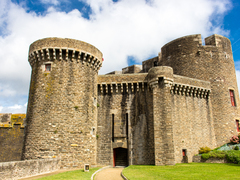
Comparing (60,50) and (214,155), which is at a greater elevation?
(60,50)

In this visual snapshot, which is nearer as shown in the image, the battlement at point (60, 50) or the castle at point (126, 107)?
the castle at point (126, 107)

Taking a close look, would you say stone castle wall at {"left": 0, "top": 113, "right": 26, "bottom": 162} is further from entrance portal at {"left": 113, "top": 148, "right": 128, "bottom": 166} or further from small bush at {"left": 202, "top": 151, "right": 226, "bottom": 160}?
small bush at {"left": 202, "top": 151, "right": 226, "bottom": 160}

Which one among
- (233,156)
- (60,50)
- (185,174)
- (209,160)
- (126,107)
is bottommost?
(185,174)

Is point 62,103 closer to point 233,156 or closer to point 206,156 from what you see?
point 206,156

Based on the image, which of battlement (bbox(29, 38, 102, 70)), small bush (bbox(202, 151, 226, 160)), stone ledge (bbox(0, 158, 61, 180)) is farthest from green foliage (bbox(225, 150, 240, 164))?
battlement (bbox(29, 38, 102, 70))

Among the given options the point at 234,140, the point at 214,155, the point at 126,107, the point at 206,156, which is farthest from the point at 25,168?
the point at 234,140

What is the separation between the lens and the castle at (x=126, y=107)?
15.9 meters

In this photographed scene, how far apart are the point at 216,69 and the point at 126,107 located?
1114 centimetres

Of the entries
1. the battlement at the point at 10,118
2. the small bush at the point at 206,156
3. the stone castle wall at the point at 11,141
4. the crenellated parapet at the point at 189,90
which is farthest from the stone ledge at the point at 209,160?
the battlement at the point at 10,118

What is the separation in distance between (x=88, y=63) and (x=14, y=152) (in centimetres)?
1392

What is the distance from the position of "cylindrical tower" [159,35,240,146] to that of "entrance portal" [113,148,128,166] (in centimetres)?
981

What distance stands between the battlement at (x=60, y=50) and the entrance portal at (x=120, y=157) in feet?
26.9

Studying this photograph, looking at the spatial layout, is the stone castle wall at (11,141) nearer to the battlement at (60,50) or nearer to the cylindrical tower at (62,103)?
the cylindrical tower at (62,103)

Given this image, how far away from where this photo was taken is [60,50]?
16984mm
